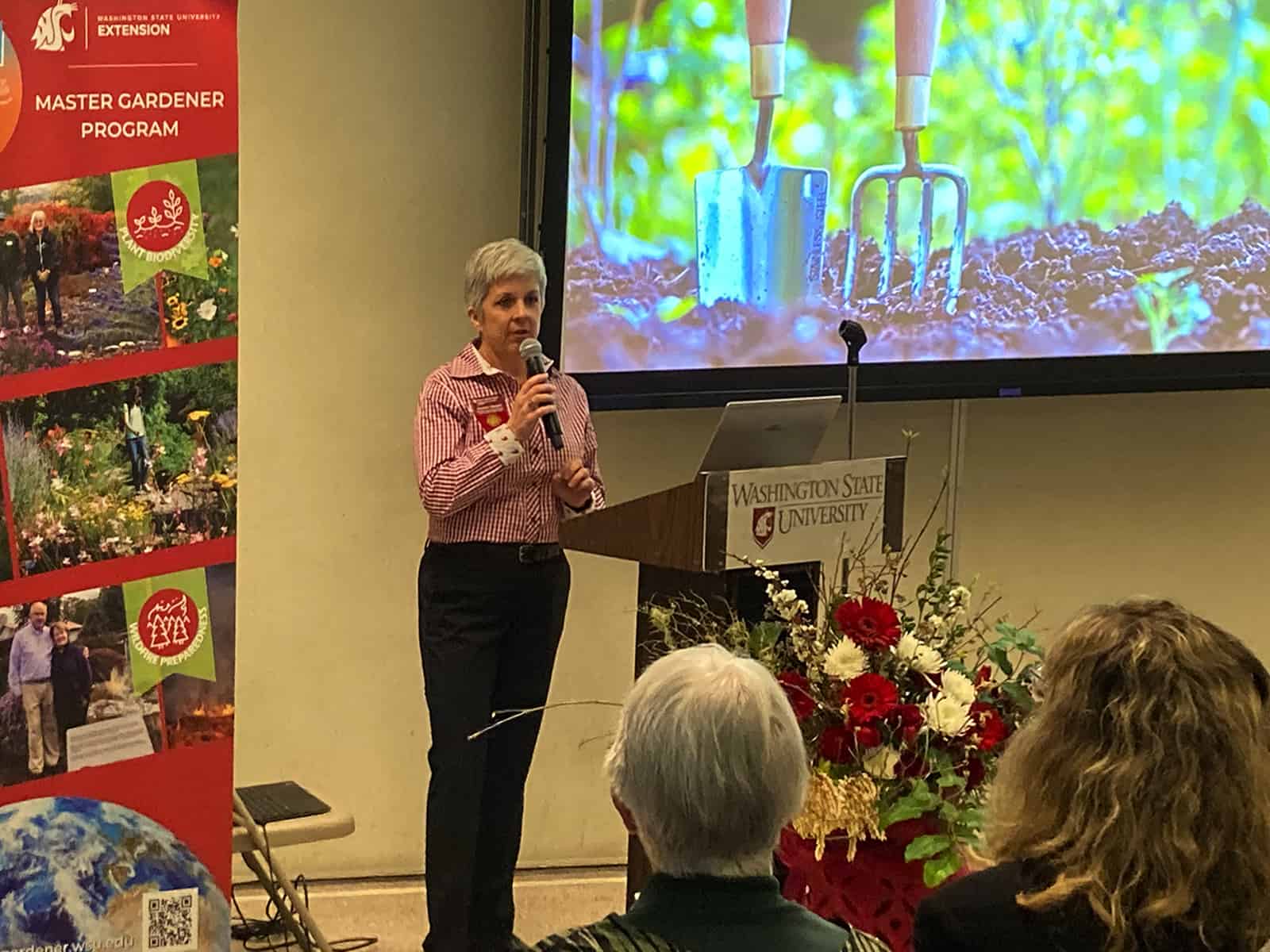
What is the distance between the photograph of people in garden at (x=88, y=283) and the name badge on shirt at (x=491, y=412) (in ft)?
1.99

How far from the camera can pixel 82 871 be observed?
2.91m

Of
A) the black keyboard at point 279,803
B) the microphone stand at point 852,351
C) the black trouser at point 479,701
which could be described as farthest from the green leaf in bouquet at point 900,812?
the black keyboard at point 279,803

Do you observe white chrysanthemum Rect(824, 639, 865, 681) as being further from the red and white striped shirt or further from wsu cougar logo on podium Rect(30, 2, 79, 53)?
wsu cougar logo on podium Rect(30, 2, 79, 53)

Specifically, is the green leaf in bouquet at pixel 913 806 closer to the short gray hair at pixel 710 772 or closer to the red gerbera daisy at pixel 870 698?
the red gerbera daisy at pixel 870 698

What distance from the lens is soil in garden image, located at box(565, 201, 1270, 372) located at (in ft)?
13.6

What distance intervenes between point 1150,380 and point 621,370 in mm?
1546

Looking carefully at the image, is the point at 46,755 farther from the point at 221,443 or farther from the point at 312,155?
the point at 312,155

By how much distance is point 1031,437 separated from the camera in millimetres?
4664

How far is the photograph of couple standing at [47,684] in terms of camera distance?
9.40 feet

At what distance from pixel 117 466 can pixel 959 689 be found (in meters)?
1.60

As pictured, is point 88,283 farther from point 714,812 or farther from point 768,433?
point 714,812

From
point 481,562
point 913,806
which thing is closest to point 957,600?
point 913,806

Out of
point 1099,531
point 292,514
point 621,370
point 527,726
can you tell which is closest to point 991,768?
point 527,726

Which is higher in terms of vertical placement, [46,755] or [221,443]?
[221,443]
